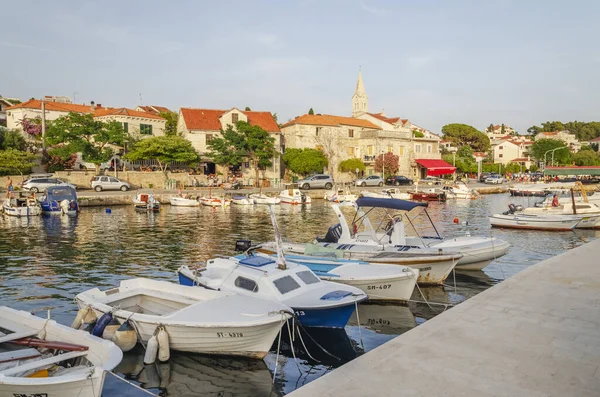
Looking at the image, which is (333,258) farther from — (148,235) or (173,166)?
(173,166)

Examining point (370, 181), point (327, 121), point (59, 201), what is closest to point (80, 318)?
point (59, 201)

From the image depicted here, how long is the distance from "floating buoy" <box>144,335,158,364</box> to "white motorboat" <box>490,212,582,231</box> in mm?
28990

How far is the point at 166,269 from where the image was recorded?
21.7m

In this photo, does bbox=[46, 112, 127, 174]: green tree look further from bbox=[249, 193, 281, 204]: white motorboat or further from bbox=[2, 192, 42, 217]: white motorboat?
bbox=[249, 193, 281, 204]: white motorboat

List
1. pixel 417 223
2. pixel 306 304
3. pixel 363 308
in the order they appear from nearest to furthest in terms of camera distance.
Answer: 1. pixel 306 304
2. pixel 363 308
3. pixel 417 223

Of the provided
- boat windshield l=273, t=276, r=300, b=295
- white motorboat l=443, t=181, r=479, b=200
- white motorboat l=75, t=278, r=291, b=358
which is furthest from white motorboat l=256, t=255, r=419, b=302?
white motorboat l=443, t=181, r=479, b=200

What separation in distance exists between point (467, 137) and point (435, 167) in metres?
44.2

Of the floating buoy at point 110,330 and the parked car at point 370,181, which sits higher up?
the parked car at point 370,181

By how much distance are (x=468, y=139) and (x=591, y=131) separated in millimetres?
76632

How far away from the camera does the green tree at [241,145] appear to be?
209 ft

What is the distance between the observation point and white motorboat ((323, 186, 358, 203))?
55.3 meters

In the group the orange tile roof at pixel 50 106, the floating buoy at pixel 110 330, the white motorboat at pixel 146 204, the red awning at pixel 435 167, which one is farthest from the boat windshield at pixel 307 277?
the red awning at pixel 435 167

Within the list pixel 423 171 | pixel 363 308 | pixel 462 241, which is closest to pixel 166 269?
pixel 363 308

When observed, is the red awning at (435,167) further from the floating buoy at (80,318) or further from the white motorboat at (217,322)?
the floating buoy at (80,318)
